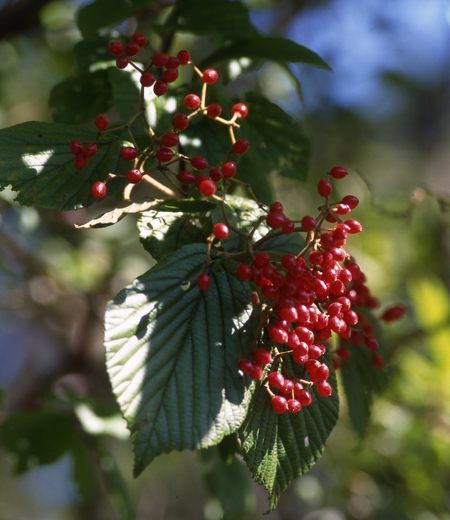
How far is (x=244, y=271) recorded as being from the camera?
A: 696 millimetres

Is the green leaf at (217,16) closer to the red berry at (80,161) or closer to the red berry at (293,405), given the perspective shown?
the red berry at (80,161)

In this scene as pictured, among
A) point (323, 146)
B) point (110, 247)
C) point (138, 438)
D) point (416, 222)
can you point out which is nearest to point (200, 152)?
point (138, 438)

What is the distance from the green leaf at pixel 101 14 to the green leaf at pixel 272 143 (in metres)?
0.39

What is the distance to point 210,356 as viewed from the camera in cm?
69

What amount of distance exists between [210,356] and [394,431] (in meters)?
1.84

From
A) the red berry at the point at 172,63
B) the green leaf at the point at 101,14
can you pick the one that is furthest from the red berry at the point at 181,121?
the green leaf at the point at 101,14

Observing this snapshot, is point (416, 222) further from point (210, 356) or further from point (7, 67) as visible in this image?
point (210, 356)

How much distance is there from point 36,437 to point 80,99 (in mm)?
1068

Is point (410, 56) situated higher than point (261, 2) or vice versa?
point (261, 2)

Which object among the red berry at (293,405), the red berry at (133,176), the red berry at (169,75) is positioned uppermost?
the red berry at (169,75)

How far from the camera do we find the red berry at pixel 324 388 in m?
0.74

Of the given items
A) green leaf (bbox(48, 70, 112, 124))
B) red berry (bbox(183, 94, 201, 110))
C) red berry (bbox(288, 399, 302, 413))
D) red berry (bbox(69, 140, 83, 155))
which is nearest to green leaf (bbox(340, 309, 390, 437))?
red berry (bbox(288, 399, 302, 413))

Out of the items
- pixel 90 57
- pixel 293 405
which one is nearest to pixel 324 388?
pixel 293 405

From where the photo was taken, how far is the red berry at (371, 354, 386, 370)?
3.73 feet
